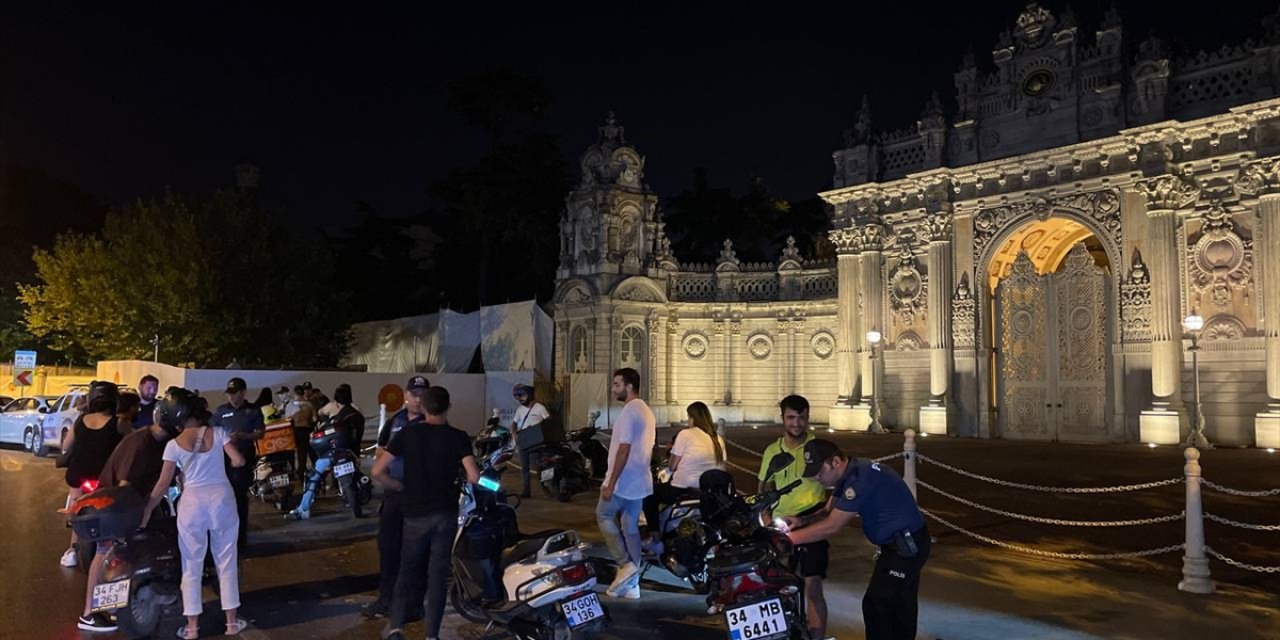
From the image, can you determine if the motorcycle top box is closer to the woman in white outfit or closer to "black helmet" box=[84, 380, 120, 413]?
Answer: the woman in white outfit

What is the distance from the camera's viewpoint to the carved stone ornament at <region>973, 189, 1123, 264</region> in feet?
73.7

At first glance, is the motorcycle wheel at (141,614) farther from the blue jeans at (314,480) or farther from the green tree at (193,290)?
the green tree at (193,290)

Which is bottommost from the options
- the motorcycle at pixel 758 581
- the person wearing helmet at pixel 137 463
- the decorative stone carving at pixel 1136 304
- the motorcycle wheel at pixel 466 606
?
the motorcycle wheel at pixel 466 606

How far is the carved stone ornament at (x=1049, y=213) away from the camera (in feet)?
73.7

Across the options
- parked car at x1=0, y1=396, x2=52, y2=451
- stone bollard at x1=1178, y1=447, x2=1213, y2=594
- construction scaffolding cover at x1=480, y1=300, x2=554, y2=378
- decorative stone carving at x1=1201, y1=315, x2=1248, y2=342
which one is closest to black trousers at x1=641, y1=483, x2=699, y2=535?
stone bollard at x1=1178, y1=447, x2=1213, y2=594

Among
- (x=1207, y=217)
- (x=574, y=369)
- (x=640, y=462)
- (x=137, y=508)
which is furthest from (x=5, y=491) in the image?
(x=1207, y=217)

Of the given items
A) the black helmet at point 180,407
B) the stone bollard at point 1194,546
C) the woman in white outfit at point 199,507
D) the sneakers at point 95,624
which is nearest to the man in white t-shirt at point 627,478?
the woman in white outfit at point 199,507

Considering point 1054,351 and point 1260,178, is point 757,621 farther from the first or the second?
point 1054,351

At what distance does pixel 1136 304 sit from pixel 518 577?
20.6m

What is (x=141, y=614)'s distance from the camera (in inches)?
257

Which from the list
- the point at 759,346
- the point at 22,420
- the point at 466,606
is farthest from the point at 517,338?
the point at 466,606

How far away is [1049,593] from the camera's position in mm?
7348

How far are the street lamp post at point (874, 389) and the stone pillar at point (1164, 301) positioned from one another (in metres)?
7.05

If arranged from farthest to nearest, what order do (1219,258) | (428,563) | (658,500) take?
1. (1219,258)
2. (658,500)
3. (428,563)
